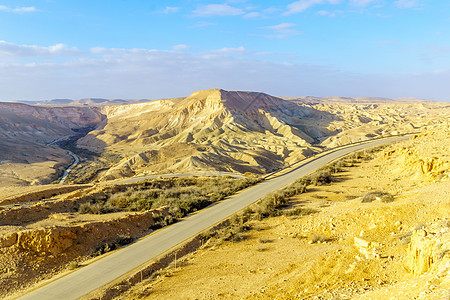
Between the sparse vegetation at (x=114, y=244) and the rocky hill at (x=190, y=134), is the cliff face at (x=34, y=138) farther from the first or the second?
the sparse vegetation at (x=114, y=244)

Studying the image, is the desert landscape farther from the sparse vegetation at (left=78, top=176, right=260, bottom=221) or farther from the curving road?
the curving road

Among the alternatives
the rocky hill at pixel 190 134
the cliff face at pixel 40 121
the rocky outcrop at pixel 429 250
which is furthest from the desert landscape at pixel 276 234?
the cliff face at pixel 40 121

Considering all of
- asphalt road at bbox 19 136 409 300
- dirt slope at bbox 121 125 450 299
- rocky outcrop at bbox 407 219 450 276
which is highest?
rocky outcrop at bbox 407 219 450 276

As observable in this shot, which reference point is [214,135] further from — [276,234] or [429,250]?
[429,250]

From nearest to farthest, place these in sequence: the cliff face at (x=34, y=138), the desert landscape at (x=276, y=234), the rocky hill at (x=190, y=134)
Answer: the desert landscape at (x=276, y=234), the cliff face at (x=34, y=138), the rocky hill at (x=190, y=134)

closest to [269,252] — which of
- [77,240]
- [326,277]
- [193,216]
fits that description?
[326,277]

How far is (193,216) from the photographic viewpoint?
18.7m

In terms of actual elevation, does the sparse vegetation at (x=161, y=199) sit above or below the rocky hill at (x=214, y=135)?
below

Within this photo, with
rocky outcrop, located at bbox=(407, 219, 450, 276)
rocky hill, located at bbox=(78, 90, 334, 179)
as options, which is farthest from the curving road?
rocky outcrop, located at bbox=(407, 219, 450, 276)

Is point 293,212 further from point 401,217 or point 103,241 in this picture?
point 103,241

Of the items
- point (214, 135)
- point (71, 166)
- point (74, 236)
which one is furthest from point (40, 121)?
point (74, 236)

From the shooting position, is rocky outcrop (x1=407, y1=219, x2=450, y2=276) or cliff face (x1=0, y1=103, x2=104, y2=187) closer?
rocky outcrop (x1=407, y1=219, x2=450, y2=276)

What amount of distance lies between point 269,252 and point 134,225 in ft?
26.6

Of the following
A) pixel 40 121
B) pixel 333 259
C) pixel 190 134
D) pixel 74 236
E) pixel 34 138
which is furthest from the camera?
pixel 40 121
